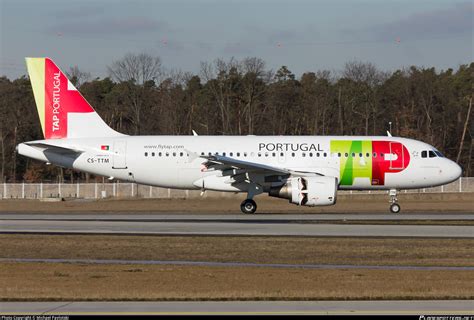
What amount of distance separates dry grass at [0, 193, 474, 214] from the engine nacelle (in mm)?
3749

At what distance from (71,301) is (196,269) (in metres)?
5.24

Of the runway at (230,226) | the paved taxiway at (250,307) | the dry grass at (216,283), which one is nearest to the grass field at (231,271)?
the dry grass at (216,283)

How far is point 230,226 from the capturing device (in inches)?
1224

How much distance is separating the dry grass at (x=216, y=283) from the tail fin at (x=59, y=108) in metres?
21.6

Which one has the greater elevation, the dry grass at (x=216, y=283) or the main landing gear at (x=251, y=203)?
the main landing gear at (x=251, y=203)

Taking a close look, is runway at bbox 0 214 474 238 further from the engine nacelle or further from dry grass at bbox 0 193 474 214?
dry grass at bbox 0 193 474 214

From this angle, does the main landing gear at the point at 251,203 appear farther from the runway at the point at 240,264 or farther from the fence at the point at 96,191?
the runway at the point at 240,264

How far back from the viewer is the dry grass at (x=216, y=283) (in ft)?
49.5

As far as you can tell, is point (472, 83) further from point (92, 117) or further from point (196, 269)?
point (196, 269)

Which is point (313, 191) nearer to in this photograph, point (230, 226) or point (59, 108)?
point (230, 226)

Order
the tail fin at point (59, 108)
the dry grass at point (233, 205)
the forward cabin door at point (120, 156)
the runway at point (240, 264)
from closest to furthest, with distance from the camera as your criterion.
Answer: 1. the runway at point (240, 264)
2. the forward cabin door at point (120, 156)
3. the tail fin at point (59, 108)
4. the dry grass at point (233, 205)

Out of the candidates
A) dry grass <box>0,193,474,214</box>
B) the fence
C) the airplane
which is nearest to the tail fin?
the airplane

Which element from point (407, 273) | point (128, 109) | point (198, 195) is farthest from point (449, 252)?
point (128, 109)

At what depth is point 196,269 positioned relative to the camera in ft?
63.3
